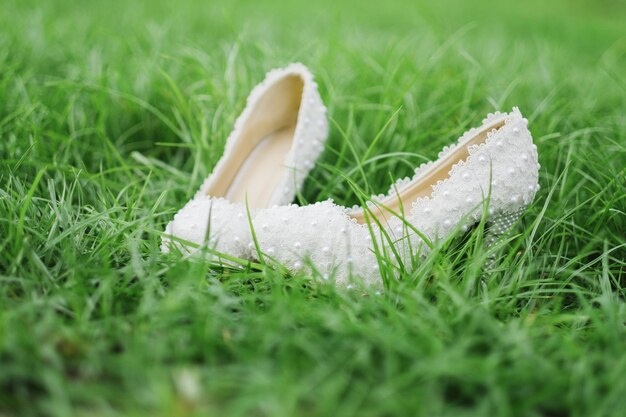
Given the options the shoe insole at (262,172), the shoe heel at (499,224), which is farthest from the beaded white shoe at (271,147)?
the shoe heel at (499,224)

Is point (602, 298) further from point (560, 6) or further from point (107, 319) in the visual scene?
point (560, 6)

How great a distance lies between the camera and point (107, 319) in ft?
3.51

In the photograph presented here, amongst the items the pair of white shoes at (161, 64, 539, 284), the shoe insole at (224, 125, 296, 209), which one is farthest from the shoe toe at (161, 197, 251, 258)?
the shoe insole at (224, 125, 296, 209)

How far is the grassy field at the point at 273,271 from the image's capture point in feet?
3.18

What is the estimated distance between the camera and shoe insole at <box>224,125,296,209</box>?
185 centimetres

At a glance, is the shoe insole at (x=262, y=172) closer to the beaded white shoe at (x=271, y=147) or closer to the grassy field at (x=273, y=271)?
the beaded white shoe at (x=271, y=147)

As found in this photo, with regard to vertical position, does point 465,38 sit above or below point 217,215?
above

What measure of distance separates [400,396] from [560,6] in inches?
248

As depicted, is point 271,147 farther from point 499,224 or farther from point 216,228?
point 499,224

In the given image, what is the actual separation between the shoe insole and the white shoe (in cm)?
35

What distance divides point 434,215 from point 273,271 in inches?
15.7

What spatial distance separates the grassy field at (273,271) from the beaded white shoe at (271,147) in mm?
94

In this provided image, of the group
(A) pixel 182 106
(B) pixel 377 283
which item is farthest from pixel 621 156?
(A) pixel 182 106

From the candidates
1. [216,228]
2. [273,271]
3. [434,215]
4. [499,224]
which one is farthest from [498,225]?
[216,228]
